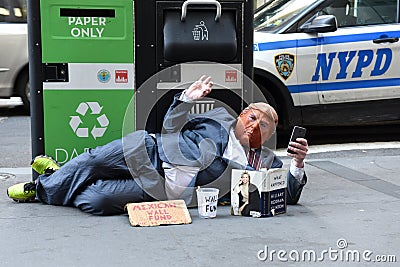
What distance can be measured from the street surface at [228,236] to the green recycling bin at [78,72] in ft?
1.96

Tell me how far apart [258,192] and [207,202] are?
0.34 meters

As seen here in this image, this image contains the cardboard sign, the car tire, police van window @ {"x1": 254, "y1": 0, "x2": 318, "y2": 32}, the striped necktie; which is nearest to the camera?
the cardboard sign

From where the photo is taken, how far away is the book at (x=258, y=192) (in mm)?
4395

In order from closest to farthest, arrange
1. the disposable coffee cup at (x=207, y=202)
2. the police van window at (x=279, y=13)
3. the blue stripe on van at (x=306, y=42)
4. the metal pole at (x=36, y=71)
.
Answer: the disposable coffee cup at (x=207, y=202)
the metal pole at (x=36, y=71)
the blue stripe on van at (x=306, y=42)
the police van window at (x=279, y=13)

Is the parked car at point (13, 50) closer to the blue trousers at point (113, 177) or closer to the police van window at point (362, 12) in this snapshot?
the police van window at point (362, 12)

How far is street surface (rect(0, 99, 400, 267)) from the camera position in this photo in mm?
3713

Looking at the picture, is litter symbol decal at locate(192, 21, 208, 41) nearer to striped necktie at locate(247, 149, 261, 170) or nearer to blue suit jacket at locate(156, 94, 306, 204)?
blue suit jacket at locate(156, 94, 306, 204)

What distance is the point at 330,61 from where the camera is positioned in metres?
7.18

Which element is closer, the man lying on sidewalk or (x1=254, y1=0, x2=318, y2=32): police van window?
the man lying on sidewalk

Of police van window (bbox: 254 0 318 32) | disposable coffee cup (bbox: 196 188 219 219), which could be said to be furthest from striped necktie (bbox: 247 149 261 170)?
police van window (bbox: 254 0 318 32)

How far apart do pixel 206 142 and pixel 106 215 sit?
831mm

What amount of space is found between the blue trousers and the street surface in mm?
110

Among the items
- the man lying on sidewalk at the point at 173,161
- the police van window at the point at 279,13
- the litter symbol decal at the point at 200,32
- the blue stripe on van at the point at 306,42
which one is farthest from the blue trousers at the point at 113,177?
the police van window at the point at 279,13

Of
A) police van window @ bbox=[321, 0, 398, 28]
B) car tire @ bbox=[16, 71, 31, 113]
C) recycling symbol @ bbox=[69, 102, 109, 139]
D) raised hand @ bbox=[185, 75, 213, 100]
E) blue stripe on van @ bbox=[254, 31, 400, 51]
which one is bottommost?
car tire @ bbox=[16, 71, 31, 113]
